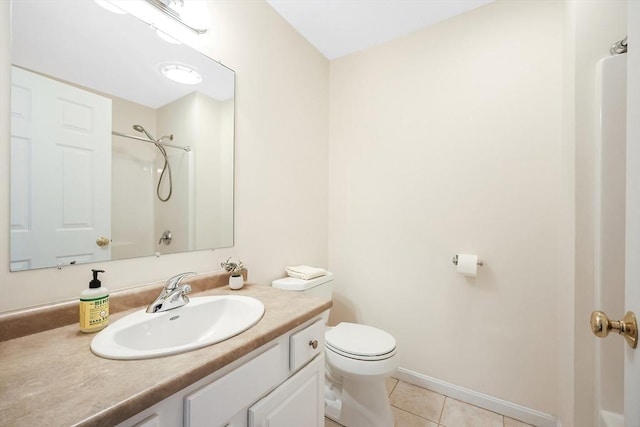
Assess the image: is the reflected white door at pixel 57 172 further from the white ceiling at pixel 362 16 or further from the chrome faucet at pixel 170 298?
the white ceiling at pixel 362 16

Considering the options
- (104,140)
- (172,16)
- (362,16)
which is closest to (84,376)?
(104,140)

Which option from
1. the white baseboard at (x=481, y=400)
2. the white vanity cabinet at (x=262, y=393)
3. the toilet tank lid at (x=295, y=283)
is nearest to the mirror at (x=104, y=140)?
the toilet tank lid at (x=295, y=283)

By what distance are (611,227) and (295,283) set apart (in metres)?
1.42

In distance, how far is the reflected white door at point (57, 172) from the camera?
0.74m

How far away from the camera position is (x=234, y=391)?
664 millimetres

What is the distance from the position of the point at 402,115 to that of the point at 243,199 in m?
1.25

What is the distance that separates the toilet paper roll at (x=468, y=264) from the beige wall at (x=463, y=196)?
0.26ft

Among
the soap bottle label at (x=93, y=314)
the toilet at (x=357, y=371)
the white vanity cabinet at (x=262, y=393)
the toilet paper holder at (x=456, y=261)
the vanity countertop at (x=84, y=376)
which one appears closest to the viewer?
the vanity countertop at (x=84, y=376)

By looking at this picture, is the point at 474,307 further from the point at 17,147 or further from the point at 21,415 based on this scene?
the point at 17,147

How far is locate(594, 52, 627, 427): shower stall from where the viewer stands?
0.97m

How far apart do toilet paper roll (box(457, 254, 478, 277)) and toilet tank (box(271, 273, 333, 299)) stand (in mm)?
Result: 808

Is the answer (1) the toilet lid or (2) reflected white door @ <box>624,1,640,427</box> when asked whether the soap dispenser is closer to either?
(1) the toilet lid

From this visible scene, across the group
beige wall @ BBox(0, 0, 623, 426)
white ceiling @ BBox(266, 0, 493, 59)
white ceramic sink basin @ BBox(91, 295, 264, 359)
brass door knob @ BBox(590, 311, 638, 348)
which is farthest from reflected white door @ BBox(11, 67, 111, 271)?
brass door knob @ BBox(590, 311, 638, 348)

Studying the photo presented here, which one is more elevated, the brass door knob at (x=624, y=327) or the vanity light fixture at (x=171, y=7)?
the vanity light fixture at (x=171, y=7)
